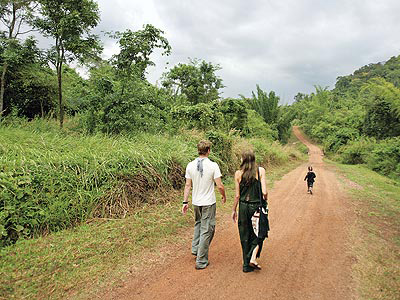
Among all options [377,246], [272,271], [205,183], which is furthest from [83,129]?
[377,246]

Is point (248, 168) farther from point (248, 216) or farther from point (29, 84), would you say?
point (29, 84)

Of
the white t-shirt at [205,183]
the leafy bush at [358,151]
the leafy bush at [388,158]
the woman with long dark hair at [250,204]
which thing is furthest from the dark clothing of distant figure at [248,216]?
the leafy bush at [358,151]

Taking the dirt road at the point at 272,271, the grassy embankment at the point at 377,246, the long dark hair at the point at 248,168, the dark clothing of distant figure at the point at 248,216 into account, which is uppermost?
the long dark hair at the point at 248,168

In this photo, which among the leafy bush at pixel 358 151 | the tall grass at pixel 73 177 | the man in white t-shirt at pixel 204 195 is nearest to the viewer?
the man in white t-shirt at pixel 204 195

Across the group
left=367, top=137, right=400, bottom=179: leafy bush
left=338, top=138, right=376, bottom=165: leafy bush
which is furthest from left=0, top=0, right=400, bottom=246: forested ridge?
left=338, top=138, right=376, bottom=165: leafy bush

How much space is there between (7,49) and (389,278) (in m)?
10.8

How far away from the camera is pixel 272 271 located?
3660 mm

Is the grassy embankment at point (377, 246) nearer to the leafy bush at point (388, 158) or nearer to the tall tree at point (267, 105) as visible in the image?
the leafy bush at point (388, 158)

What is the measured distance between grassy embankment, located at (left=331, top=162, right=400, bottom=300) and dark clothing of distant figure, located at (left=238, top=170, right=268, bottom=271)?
1.40 meters

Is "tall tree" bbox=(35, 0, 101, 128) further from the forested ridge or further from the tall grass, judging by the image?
the tall grass

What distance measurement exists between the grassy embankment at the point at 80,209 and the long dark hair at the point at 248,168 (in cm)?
194

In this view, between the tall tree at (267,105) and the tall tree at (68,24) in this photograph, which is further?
the tall tree at (267,105)

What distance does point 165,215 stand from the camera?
5.81 metres

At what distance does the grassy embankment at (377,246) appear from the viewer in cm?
333
